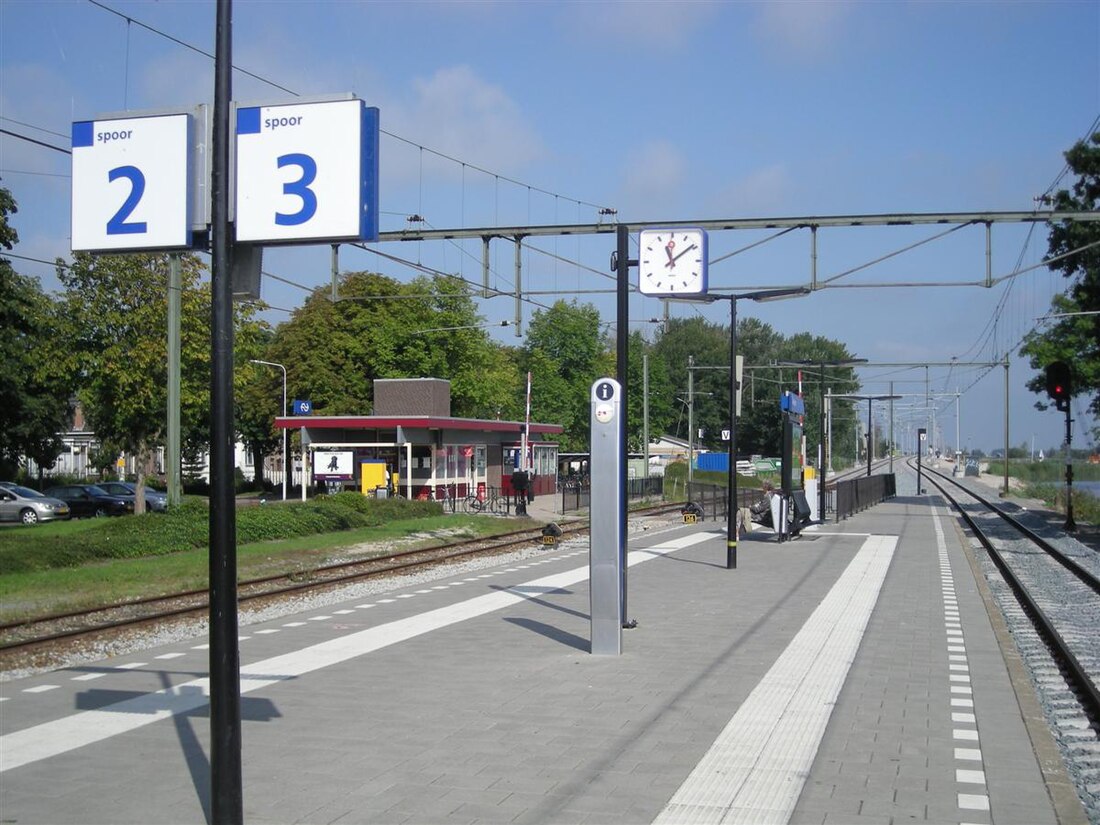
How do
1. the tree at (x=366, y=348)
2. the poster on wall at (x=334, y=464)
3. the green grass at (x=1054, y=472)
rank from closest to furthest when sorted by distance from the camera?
1. the poster on wall at (x=334, y=464)
2. the tree at (x=366, y=348)
3. the green grass at (x=1054, y=472)

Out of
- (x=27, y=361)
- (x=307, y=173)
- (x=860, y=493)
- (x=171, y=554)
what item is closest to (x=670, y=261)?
(x=307, y=173)

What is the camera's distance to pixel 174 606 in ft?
52.4

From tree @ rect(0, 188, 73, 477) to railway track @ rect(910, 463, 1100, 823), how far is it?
2592 cm

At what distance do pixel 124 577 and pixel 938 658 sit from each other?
13156 mm

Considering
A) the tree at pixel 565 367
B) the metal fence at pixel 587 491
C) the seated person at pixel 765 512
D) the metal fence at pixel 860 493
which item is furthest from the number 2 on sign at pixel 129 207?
the tree at pixel 565 367

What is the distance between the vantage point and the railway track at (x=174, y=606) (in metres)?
A: 12.6

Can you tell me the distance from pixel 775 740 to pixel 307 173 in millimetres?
5065

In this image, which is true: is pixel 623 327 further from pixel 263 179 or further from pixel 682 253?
pixel 263 179

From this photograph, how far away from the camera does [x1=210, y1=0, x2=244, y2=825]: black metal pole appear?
5633 mm

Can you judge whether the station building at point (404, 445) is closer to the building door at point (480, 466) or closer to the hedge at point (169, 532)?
the building door at point (480, 466)

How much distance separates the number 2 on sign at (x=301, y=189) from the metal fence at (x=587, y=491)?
112 feet

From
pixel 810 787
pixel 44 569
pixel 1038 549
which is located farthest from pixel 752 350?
pixel 810 787

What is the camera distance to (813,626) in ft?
45.0

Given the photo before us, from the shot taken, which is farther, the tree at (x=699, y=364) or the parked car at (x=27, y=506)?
the tree at (x=699, y=364)
